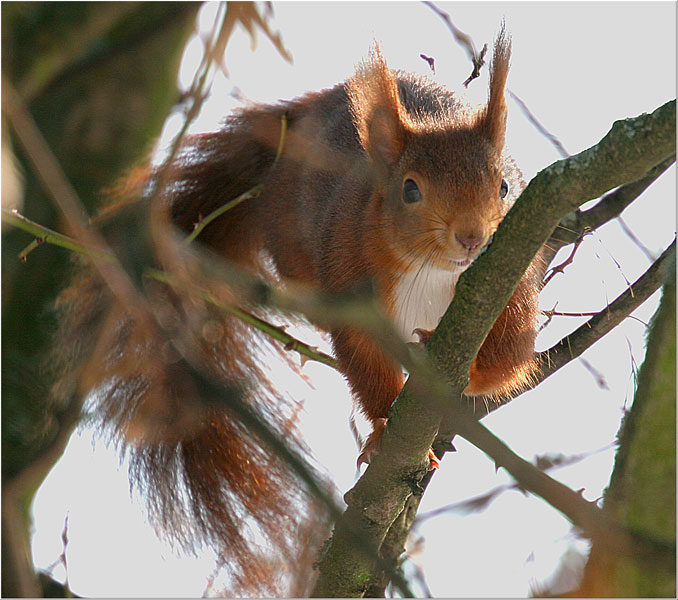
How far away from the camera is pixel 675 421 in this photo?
1.00 meters

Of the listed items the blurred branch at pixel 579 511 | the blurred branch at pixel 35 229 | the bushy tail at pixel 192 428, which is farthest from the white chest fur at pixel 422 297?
the blurred branch at pixel 579 511

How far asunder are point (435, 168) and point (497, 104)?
0.96ft

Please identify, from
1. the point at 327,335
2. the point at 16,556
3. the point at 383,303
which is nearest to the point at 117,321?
the point at 327,335

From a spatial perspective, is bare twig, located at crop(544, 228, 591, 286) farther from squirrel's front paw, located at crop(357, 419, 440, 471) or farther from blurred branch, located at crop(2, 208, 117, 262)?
blurred branch, located at crop(2, 208, 117, 262)

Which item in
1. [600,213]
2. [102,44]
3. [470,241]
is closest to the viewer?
[102,44]

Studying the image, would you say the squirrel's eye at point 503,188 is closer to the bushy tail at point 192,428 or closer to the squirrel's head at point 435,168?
the squirrel's head at point 435,168

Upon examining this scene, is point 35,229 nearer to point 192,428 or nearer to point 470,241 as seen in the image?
point 470,241

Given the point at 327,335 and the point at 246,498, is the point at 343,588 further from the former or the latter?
the point at 327,335

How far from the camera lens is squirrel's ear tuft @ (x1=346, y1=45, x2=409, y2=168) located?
2414 millimetres

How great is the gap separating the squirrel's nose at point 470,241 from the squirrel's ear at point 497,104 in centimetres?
47

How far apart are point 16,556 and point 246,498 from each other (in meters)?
1.62

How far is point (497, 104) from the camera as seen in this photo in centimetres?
234

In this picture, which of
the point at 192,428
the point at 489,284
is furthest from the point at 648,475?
the point at 192,428

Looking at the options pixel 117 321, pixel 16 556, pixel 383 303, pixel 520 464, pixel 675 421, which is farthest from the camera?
pixel 117 321
